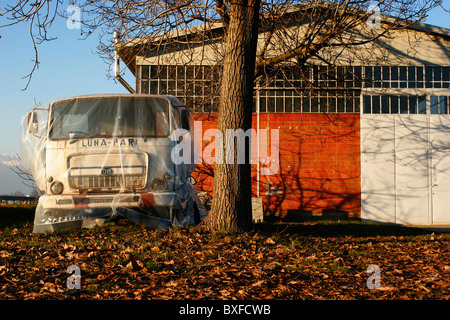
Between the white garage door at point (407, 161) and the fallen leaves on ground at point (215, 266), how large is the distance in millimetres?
8453

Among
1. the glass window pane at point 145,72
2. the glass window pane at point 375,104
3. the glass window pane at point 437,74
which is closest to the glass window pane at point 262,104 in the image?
the glass window pane at point 375,104

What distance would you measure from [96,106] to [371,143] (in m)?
10.7

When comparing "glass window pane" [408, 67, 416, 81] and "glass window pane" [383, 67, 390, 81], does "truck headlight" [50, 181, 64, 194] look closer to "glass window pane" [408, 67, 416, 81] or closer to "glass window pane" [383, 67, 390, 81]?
"glass window pane" [383, 67, 390, 81]

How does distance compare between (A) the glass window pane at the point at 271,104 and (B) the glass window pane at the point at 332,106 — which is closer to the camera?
(B) the glass window pane at the point at 332,106

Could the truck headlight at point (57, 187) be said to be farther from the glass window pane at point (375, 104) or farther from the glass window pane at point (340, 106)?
the glass window pane at point (375, 104)

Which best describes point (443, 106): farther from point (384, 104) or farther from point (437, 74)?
point (384, 104)

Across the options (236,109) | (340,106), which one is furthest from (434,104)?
(236,109)

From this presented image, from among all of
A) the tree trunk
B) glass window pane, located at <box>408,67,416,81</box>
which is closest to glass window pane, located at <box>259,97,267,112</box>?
glass window pane, located at <box>408,67,416,81</box>

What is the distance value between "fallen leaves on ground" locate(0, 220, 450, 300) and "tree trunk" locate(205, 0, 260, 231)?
0.40 metres

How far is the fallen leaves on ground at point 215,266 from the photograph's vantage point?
455 cm

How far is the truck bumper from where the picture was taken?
8.26 metres

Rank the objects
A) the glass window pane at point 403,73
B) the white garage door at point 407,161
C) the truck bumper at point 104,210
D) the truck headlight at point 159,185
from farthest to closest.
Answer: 1. the glass window pane at point 403,73
2. the white garage door at point 407,161
3. the truck headlight at point 159,185
4. the truck bumper at point 104,210

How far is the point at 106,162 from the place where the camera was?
27.5 ft
